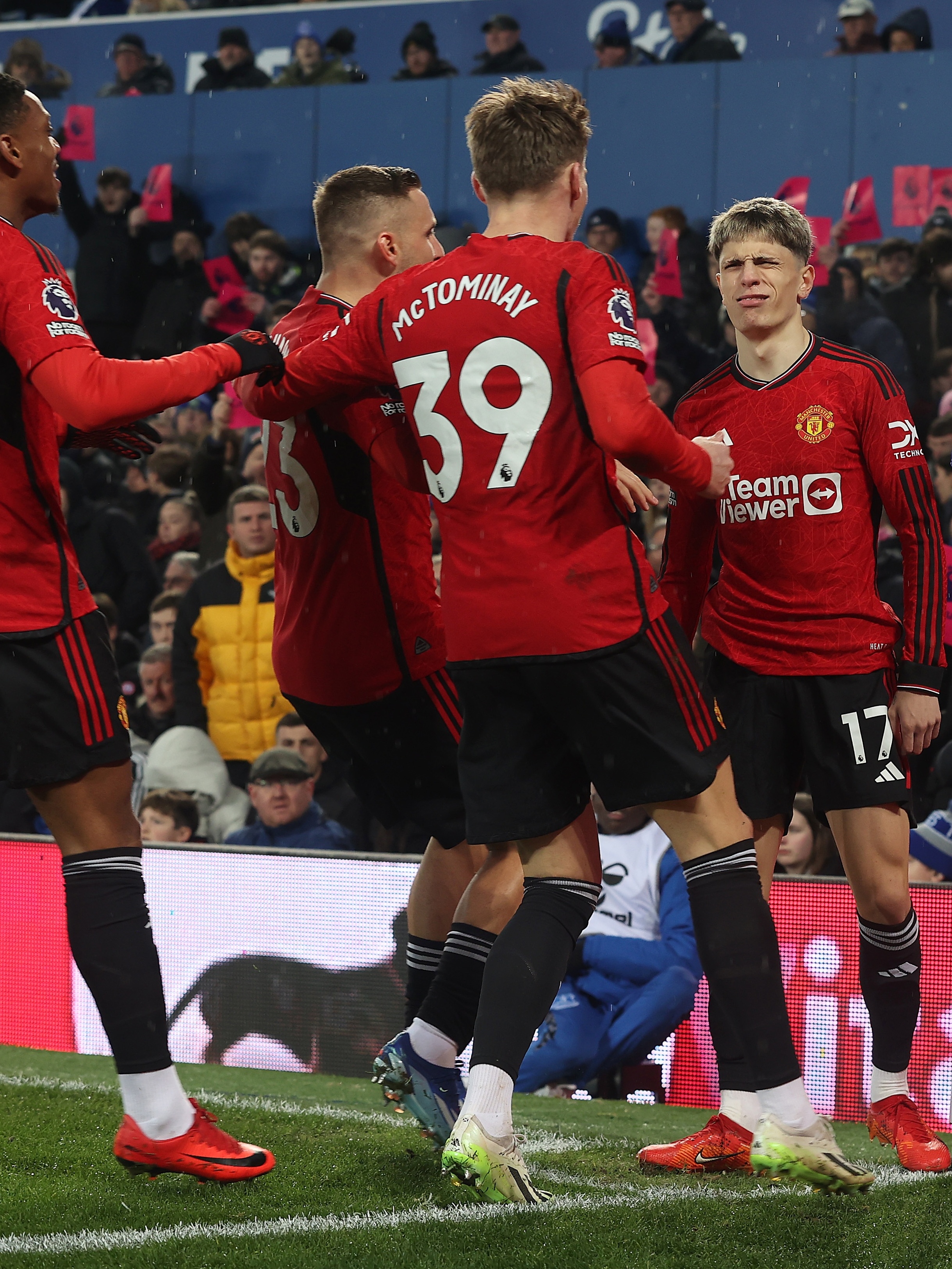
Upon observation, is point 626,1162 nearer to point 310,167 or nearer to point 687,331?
point 687,331

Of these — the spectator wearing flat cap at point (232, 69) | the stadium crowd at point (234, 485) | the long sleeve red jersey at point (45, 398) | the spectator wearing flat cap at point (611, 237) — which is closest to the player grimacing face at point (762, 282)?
the long sleeve red jersey at point (45, 398)

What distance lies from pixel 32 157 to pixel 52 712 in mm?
1146

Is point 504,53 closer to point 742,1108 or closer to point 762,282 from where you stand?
point 762,282

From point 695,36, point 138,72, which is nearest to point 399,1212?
point 695,36

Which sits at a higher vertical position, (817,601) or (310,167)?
(310,167)

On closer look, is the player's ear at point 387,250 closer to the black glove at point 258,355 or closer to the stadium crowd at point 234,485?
the black glove at point 258,355

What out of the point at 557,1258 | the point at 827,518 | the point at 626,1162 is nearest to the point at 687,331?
the point at 827,518

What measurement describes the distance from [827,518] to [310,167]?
8.27 meters

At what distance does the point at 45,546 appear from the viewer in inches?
117

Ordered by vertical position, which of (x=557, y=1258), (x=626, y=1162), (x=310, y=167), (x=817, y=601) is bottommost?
(x=626, y=1162)

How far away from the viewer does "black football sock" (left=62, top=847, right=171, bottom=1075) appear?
9.58ft

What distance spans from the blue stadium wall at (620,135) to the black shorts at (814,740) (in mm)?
6238

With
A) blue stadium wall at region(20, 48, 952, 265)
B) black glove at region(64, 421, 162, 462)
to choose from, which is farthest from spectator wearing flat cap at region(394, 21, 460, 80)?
black glove at region(64, 421, 162, 462)

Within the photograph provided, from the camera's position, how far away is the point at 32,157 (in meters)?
3.05
